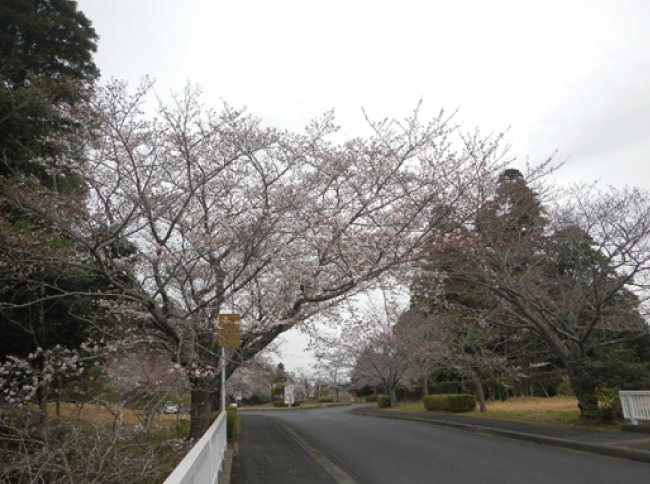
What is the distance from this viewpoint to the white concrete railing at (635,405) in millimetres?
9984

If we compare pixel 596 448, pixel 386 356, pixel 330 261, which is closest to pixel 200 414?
pixel 330 261

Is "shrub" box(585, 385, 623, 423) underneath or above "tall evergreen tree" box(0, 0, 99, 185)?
underneath

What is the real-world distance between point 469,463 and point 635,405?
470cm

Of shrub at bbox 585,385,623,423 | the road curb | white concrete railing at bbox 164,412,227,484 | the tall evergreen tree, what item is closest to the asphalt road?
the road curb

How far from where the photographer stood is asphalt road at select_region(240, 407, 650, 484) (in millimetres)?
6891

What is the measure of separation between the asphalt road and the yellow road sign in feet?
9.61

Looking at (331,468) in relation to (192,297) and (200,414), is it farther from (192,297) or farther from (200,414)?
(192,297)

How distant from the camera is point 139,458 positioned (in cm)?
599

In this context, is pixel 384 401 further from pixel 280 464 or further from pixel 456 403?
pixel 280 464

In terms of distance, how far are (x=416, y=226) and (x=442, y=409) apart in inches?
595

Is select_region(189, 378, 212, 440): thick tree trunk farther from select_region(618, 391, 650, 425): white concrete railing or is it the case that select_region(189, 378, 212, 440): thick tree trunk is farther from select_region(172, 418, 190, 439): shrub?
select_region(618, 391, 650, 425): white concrete railing

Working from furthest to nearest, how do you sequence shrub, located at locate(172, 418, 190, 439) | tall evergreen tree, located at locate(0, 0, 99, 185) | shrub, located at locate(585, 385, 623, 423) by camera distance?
shrub, located at locate(585, 385, 623, 423)
shrub, located at locate(172, 418, 190, 439)
tall evergreen tree, located at locate(0, 0, 99, 185)

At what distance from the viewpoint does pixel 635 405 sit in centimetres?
1030

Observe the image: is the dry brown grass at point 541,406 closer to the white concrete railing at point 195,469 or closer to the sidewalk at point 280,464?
the sidewalk at point 280,464
